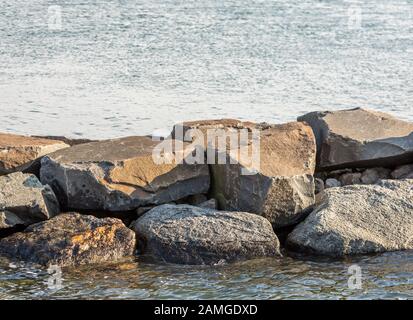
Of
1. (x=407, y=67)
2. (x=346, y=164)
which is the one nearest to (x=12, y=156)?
(x=346, y=164)

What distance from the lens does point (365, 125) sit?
24.7 ft

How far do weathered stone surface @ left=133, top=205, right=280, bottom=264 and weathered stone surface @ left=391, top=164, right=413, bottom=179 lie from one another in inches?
61.8

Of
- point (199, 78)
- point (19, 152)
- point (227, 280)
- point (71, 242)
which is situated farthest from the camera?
point (199, 78)

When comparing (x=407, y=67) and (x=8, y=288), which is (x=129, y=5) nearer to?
(x=407, y=67)

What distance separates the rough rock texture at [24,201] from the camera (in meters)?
6.31

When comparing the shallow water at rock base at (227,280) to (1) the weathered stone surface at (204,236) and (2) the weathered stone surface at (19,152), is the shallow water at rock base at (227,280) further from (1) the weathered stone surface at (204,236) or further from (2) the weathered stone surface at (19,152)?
(2) the weathered stone surface at (19,152)

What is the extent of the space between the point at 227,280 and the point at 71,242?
1099mm

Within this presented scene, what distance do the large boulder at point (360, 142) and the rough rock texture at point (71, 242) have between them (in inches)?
77.6

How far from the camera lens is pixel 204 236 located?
603 centimetres

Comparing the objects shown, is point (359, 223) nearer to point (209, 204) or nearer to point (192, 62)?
point (209, 204)

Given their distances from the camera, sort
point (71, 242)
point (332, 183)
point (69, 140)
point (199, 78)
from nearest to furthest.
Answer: point (71, 242) → point (332, 183) → point (69, 140) → point (199, 78)

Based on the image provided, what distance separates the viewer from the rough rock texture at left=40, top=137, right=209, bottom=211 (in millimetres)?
6480

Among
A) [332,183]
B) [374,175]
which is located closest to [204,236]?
[332,183]
